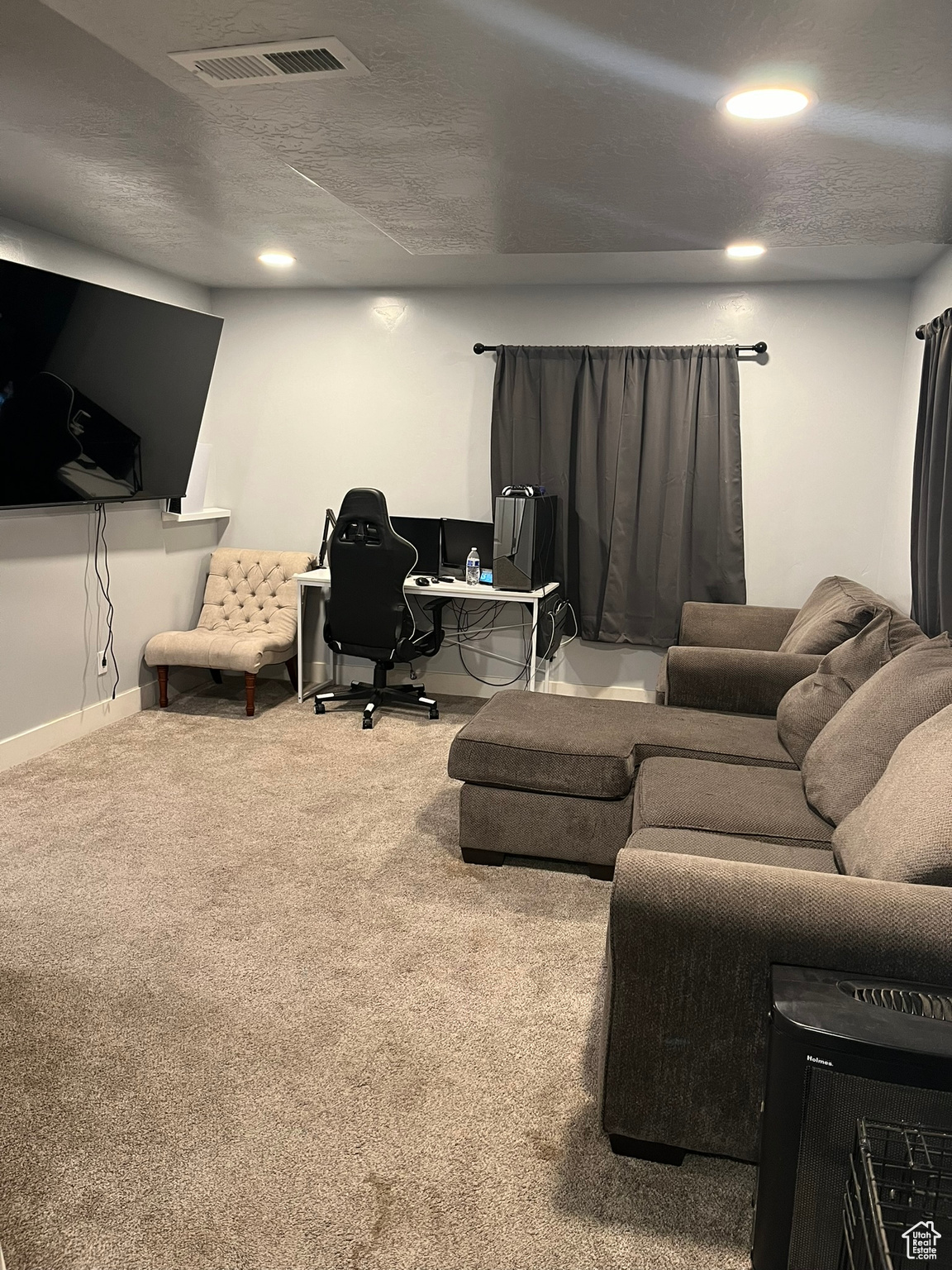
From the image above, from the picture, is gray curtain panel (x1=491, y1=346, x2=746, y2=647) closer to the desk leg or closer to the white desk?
the white desk

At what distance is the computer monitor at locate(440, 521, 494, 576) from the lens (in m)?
5.28

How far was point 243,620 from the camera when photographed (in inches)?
219

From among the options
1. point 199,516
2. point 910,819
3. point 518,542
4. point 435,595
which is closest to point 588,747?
point 910,819

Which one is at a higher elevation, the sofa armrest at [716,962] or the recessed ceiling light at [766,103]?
the recessed ceiling light at [766,103]

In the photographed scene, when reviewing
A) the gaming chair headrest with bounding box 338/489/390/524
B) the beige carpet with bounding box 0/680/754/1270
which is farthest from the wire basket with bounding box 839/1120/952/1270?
the gaming chair headrest with bounding box 338/489/390/524

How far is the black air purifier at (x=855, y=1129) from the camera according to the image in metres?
1.33

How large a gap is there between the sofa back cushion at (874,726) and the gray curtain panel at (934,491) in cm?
80

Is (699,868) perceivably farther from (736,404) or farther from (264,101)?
(736,404)

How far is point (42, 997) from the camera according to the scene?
2.43 m

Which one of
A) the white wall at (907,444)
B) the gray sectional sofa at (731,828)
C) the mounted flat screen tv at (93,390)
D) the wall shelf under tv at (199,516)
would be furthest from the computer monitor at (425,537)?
the white wall at (907,444)

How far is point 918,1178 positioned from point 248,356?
543 cm

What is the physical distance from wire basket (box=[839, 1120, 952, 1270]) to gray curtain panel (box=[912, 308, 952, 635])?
222 cm

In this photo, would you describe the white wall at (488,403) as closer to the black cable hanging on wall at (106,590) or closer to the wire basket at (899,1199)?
the black cable hanging on wall at (106,590)

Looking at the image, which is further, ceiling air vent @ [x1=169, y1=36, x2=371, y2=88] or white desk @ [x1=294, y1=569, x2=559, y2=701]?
white desk @ [x1=294, y1=569, x2=559, y2=701]
